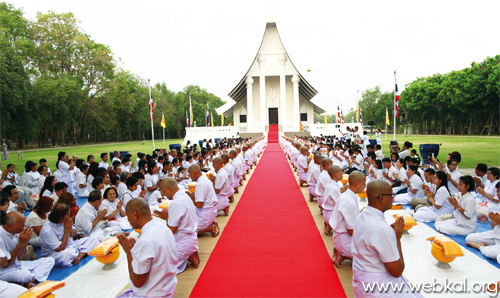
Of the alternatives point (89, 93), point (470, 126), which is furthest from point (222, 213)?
point (470, 126)

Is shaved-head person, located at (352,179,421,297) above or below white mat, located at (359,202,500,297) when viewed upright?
above

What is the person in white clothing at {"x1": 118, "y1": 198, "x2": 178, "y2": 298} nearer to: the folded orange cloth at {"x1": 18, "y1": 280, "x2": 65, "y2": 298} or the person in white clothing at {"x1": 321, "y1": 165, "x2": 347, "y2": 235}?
the folded orange cloth at {"x1": 18, "y1": 280, "x2": 65, "y2": 298}

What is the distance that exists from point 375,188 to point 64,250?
428cm

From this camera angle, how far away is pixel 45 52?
3281cm

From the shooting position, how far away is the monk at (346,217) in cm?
372

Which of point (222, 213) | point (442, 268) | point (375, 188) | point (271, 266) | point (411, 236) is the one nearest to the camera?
point (375, 188)

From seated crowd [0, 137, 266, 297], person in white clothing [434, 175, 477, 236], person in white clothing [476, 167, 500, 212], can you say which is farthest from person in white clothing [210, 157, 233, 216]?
person in white clothing [476, 167, 500, 212]

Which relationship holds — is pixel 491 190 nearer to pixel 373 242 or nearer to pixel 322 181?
pixel 322 181

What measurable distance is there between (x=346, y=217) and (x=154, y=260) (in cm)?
237

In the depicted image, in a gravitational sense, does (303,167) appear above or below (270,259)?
above

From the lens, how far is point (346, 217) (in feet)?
12.7

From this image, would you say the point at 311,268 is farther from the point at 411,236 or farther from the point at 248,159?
the point at 248,159

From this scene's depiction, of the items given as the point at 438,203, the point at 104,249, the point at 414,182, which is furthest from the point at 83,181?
the point at 438,203

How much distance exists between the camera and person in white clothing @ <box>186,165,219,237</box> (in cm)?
510
